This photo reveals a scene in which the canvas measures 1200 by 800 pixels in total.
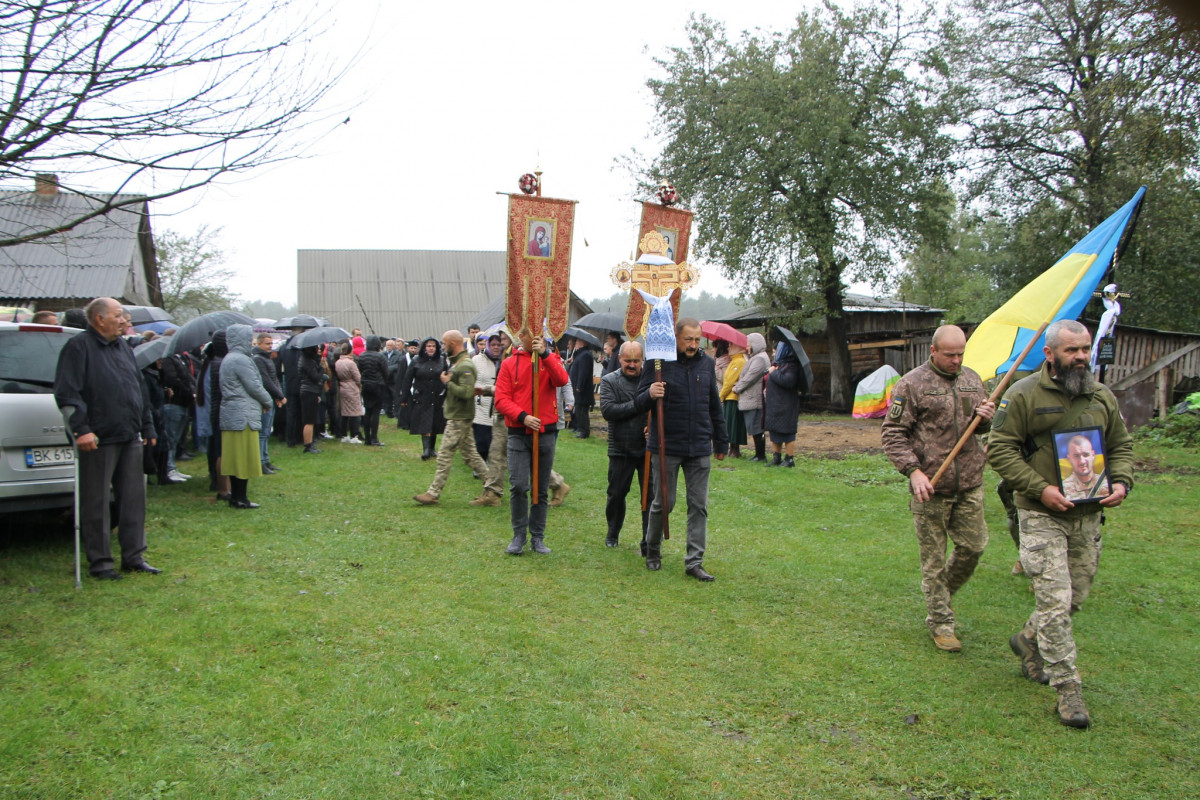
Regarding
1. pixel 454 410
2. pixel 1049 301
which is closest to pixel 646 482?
pixel 454 410

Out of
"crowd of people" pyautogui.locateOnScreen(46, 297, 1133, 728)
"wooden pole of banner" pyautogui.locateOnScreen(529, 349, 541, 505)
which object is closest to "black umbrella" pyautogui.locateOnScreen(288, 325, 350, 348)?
"crowd of people" pyautogui.locateOnScreen(46, 297, 1133, 728)

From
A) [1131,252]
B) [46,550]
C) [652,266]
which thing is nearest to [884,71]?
[1131,252]

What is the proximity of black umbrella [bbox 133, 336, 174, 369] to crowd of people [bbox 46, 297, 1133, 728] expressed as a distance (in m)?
0.24

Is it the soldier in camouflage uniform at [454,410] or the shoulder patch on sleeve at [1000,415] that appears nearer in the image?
the shoulder patch on sleeve at [1000,415]

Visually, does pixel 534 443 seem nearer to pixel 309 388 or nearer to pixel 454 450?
pixel 454 450

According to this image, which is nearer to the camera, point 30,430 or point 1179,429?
point 30,430

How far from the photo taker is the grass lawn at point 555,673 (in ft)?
13.0

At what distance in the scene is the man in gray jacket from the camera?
7.75 metres

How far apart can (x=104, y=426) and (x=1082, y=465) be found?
6602mm

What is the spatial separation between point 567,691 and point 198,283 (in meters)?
47.8

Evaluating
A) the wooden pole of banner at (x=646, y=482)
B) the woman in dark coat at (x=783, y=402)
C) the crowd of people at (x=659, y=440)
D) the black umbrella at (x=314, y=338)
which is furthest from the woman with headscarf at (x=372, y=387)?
the wooden pole of banner at (x=646, y=482)

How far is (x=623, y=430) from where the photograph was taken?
7.97 meters

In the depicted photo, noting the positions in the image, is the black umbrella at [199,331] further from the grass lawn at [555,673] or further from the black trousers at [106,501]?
the black trousers at [106,501]

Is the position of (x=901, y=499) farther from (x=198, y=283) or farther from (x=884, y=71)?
(x=198, y=283)
